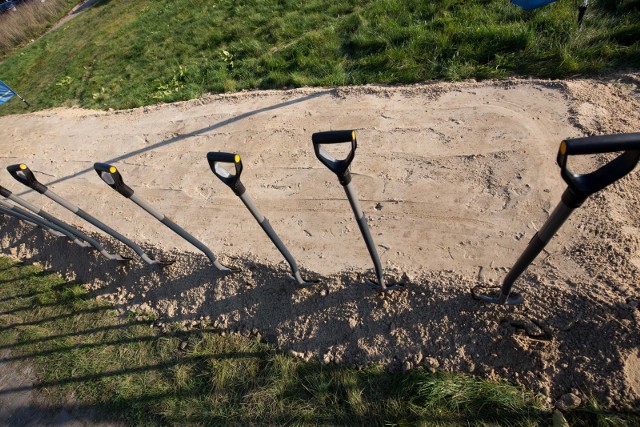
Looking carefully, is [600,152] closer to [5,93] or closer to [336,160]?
[336,160]

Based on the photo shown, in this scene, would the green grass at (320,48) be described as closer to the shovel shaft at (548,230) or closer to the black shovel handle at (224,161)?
the shovel shaft at (548,230)

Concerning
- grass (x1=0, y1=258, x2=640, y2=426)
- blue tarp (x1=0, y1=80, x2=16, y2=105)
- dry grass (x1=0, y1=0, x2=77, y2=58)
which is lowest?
grass (x1=0, y1=258, x2=640, y2=426)

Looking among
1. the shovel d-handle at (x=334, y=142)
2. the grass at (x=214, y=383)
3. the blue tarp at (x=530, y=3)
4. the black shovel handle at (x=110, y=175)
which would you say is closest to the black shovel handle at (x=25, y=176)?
the black shovel handle at (x=110, y=175)

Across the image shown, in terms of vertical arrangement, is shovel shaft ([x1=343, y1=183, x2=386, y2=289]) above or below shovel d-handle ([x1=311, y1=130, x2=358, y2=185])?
below

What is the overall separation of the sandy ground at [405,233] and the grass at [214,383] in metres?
0.16

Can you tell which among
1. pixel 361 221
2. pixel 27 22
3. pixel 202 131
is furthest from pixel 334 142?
pixel 27 22

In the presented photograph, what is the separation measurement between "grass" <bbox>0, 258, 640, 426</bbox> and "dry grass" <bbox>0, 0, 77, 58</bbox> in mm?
16910

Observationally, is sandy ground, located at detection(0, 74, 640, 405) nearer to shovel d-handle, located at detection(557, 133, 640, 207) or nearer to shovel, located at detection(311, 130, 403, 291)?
shovel, located at detection(311, 130, 403, 291)

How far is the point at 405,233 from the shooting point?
12.3 ft

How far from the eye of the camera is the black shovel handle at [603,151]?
1.52 metres

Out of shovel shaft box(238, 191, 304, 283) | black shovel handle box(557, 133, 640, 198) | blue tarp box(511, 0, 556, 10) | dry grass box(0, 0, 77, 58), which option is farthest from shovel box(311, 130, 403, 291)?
dry grass box(0, 0, 77, 58)

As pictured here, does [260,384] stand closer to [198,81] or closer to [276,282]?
[276,282]

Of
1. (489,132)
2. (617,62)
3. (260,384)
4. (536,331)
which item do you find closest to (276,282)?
(260,384)

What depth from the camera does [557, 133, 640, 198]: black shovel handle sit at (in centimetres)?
152
